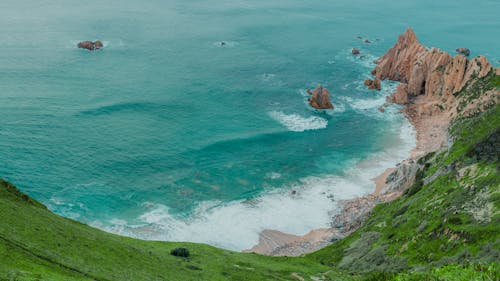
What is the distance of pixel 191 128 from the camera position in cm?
10525

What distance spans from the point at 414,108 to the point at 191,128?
62.5 m

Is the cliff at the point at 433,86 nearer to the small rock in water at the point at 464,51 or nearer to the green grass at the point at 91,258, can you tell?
the small rock in water at the point at 464,51

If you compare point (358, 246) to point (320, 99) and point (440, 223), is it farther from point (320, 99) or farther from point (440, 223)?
point (320, 99)

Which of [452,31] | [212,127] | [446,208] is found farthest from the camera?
[452,31]

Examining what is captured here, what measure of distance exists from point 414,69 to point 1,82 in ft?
382

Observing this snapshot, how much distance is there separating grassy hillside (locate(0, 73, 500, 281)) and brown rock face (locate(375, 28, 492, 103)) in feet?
174

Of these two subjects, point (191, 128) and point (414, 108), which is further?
point (414, 108)

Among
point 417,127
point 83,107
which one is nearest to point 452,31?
point 417,127

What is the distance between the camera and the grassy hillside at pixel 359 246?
32125 millimetres

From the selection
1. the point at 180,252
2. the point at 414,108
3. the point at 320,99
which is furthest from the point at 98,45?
the point at 180,252

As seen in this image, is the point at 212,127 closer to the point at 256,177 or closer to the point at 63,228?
the point at 256,177

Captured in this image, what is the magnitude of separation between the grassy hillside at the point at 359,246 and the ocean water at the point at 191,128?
18.1 m

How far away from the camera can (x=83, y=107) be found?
358ft

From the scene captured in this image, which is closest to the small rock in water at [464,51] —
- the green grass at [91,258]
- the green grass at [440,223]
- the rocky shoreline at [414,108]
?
A: the rocky shoreline at [414,108]
